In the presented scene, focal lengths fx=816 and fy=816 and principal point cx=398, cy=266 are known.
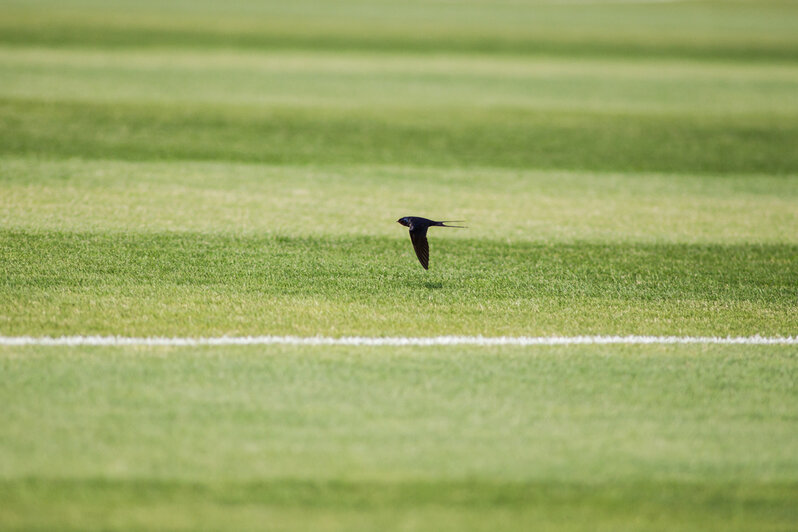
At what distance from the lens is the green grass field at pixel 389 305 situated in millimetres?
3691

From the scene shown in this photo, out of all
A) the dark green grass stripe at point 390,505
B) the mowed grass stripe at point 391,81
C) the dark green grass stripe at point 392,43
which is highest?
the dark green grass stripe at point 392,43

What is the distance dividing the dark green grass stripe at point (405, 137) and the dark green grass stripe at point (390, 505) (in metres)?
8.25

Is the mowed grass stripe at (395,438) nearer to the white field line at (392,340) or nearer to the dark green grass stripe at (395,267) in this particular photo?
the white field line at (392,340)

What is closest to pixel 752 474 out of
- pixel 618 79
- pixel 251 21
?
pixel 618 79

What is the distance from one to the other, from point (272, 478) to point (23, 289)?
3185 millimetres

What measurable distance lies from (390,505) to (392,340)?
182 cm

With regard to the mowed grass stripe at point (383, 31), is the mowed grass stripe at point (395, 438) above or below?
below

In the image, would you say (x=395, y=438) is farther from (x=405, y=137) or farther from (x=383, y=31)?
(x=383, y=31)

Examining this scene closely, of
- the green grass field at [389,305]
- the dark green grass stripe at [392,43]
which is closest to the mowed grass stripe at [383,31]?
the dark green grass stripe at [392,43]

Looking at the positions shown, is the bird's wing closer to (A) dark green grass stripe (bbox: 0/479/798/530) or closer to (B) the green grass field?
(B) the green grass field

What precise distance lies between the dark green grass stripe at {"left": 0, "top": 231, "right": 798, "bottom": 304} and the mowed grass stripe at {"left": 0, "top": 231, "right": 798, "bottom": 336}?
16 mm

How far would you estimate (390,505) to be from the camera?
358 cm

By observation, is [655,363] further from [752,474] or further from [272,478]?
[272,478]

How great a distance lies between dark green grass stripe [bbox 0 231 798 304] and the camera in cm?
630
